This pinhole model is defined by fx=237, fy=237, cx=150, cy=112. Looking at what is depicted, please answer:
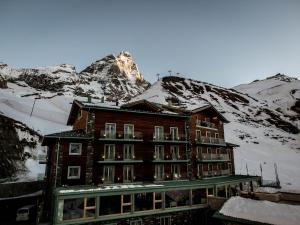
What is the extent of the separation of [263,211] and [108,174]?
57.2 ft

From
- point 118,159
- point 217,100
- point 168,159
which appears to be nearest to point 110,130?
point 118,159

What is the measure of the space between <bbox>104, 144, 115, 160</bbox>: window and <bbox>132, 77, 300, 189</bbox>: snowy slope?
36.8 meters

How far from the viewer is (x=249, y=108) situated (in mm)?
111000

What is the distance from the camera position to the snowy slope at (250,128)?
196 feet

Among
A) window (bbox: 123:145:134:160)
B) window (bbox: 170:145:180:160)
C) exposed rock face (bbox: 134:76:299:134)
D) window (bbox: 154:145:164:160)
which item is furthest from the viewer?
exposed rock face (bbox: 134:76:299:134)

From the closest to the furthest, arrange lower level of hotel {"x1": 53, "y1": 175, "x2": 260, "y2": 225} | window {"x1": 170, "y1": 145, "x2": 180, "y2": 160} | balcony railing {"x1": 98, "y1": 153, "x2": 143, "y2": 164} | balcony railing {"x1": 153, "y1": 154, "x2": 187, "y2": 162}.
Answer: lower level of hotel {"x1": 53, "y1": 175, "x2": 260, "y2": 225}, balcony railing {"x1": 98, "y1": 153, "x2": 143, "y2": 164}, balcony railing {"x1": 153, "y1": 154, "x2": 187, "y2": 162}, window {"x1": 170, "y1": 145, "x2": 180, "y2": 160}

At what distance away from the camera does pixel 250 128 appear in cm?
8731

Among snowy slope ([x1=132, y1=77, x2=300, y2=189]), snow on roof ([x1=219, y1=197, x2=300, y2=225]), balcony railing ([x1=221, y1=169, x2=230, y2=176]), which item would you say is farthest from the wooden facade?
snowy slope ([x1=132, y1=77, x2=300, y2=189])

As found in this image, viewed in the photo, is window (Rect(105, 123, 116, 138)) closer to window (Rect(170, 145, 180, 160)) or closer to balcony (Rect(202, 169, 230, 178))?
window (Rect(170, 145, 180, 160))

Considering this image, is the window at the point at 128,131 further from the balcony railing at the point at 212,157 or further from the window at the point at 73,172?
the balcony railing at the point at 212,157

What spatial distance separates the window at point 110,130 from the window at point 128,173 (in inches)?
176

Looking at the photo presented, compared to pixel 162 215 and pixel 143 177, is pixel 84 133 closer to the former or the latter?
pixel 143 177

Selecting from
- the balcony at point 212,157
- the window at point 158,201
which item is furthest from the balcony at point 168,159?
the window at point 158,201

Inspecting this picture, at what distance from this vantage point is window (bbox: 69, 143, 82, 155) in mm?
27875
